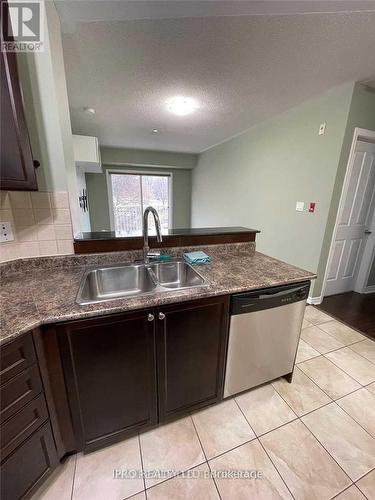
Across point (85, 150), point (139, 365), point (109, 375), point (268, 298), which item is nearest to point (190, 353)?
point (139, 365)

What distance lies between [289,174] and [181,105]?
1.69 meters

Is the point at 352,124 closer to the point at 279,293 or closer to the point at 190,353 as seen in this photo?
the point at 279,293

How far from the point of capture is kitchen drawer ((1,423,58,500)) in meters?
0.83

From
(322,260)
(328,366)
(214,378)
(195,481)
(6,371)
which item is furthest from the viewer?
(322,260)

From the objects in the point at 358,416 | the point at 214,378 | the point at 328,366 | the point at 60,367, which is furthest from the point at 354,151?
the point at 60,367

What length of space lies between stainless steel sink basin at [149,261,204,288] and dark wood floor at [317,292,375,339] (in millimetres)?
2109

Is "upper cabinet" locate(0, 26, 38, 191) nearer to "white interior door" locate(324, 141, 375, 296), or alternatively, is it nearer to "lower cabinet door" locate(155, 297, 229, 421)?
"lower cabinet door" locate(155, 297, 229, 421)

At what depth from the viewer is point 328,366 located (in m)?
1.80

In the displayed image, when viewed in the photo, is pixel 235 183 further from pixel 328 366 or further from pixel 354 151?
pixel 328 366

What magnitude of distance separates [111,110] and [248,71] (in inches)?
73.0

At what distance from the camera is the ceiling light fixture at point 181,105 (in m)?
2.50

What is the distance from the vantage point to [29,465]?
0.91 m

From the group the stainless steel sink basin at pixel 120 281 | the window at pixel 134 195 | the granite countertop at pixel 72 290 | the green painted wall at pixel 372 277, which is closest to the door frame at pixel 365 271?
the green painted wall at pixel 372 277

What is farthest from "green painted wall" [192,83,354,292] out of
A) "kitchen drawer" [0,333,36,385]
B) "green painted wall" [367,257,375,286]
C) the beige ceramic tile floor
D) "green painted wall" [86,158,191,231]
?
"kitchen drawer" [0,333,36,385]
